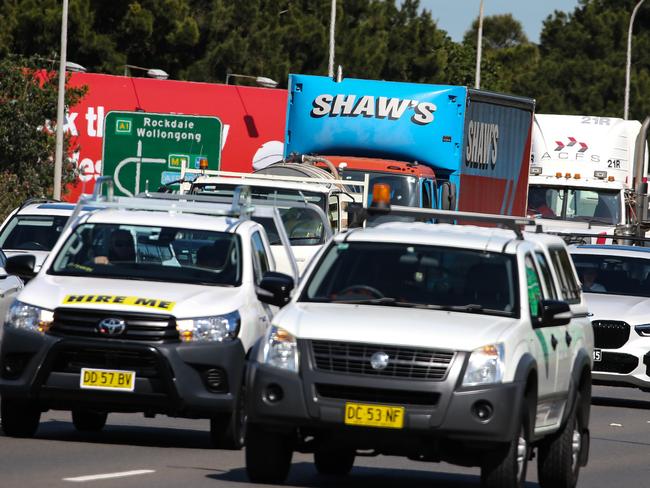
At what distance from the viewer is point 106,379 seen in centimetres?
1280

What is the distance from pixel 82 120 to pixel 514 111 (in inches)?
644

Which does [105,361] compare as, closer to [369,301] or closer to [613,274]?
[369,301]

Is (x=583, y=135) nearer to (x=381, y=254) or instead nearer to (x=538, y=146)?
(x=538, y=146)

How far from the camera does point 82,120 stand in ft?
151

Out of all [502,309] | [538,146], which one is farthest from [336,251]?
[538,146]

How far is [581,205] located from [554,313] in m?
23.4

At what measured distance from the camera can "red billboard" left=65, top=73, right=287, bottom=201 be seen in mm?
45312

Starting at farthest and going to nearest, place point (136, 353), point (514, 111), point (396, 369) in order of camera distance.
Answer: point (514, 111), point (136, 353), point (396, 369)

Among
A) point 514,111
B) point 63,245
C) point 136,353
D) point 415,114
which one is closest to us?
point 136,353

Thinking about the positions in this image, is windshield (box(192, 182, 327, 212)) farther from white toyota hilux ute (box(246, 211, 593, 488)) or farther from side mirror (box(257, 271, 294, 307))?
white toyota hilux ute (box(246, 211, 593, 488))

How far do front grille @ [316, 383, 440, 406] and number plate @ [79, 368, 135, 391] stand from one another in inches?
97.5

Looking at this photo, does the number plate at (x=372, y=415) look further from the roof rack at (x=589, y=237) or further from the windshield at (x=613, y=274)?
the windshield at (x=613, y=274)

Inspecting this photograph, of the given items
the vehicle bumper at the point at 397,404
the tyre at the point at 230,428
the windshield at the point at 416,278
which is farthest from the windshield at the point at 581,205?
the vehicle bumper at the point at 397,404

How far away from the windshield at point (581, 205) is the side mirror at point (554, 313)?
74.9 ft
